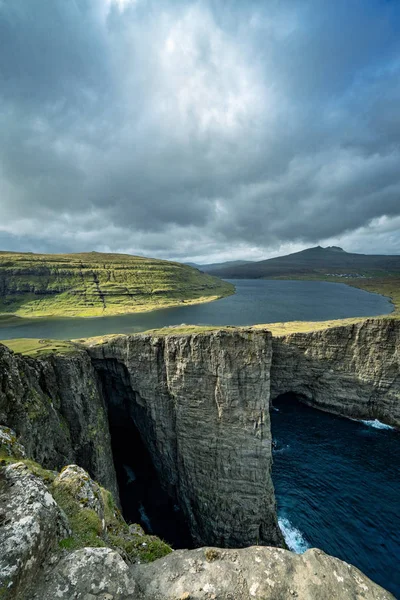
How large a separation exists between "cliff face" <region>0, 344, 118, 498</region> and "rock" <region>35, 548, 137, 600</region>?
45.5ft

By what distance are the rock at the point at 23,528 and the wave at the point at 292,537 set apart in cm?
3036

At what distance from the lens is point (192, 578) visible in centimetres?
890

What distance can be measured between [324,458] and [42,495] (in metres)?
43.2

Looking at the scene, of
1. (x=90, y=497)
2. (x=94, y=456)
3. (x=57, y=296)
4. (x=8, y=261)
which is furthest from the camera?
(x=8, y=261)

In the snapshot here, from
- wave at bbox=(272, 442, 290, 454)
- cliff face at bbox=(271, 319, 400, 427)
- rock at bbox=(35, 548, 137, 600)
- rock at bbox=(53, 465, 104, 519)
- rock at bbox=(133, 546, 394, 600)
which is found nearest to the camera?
Result: rock at bbox=(35, 548, 137, 600)

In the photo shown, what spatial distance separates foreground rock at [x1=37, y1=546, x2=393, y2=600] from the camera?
7496mm

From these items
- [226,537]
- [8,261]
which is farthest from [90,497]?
[8,261]

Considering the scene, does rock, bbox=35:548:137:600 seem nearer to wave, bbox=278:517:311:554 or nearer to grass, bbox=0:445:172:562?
grass, bbox=0:445:172:562

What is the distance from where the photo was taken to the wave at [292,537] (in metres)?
28.0

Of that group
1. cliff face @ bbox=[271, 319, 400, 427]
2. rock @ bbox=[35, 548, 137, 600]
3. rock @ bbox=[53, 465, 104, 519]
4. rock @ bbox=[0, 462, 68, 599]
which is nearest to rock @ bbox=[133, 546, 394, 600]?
rock @ bbox=[35, 548, 137, 600]

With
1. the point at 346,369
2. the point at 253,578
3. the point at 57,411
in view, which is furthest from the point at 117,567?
the point at 346,369

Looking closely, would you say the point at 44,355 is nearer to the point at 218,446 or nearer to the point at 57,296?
the point at 218,446

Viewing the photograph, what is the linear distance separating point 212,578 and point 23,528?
21.2 feet

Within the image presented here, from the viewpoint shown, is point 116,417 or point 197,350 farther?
point 116,417
